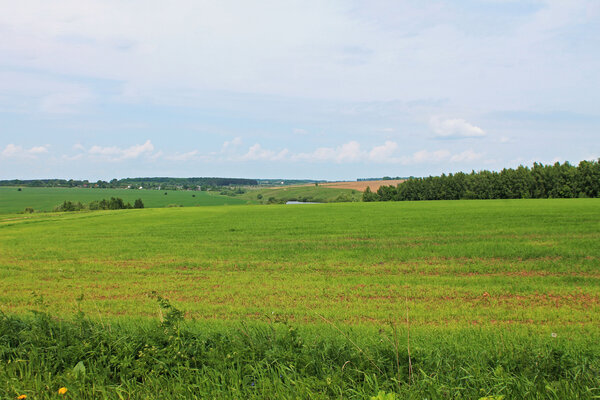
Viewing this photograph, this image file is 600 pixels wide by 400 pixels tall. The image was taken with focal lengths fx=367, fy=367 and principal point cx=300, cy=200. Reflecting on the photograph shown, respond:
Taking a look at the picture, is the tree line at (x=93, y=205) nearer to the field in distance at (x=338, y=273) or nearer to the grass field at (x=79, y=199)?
the grass field at (x=79, y=199)

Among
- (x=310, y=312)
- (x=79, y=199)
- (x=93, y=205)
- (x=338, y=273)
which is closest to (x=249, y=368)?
(x=310, y=312)

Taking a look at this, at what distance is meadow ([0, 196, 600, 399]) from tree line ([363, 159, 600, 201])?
62259mm

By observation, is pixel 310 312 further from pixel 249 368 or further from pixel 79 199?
pixel 79 199

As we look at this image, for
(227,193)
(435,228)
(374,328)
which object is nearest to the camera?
(374,328)

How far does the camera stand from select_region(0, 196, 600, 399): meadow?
366 cm

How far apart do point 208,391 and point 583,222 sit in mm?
31578

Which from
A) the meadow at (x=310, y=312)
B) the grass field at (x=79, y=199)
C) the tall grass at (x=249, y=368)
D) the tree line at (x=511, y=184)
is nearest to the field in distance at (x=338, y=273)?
the meadow at (x=310, y=312)

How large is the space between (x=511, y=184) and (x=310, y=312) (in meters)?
90.7

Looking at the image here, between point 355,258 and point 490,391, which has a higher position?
point 490,391

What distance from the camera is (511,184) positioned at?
8525 cm

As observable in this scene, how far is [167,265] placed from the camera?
669 inches

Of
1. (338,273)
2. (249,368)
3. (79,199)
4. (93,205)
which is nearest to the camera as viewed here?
(249,368)

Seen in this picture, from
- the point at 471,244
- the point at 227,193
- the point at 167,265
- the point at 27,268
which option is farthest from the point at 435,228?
the point at 227,193

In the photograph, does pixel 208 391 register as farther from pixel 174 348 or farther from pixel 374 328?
pixel 374 328
